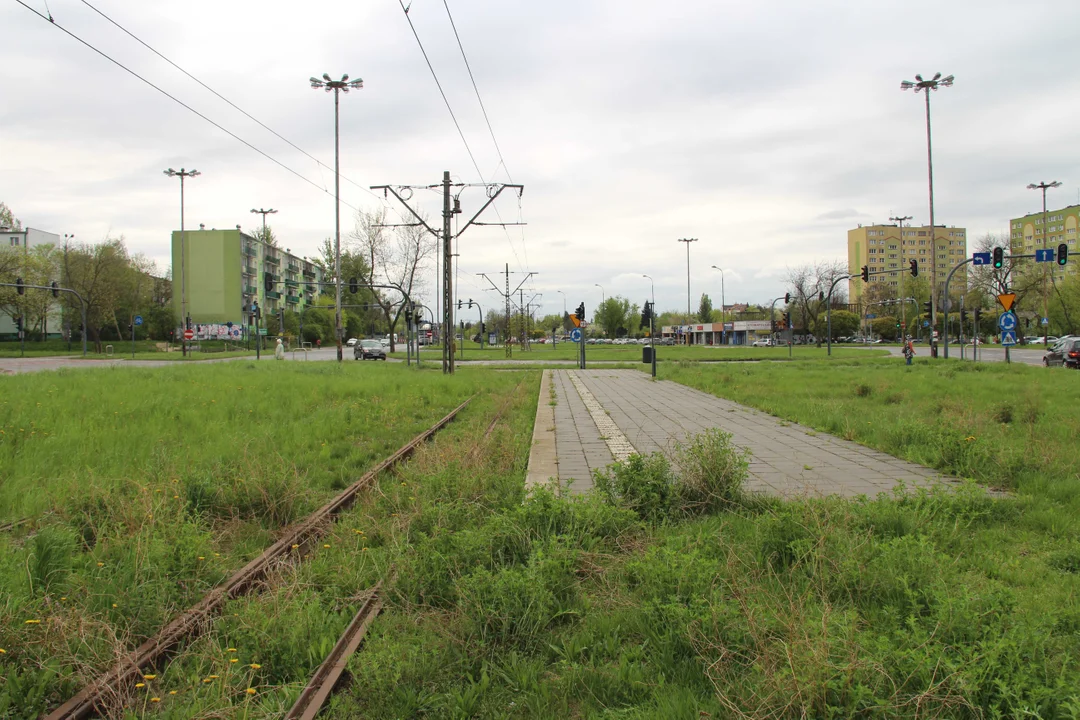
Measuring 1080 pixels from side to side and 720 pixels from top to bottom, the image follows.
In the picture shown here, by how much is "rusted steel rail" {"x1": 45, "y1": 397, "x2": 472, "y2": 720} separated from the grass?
99 millimetres

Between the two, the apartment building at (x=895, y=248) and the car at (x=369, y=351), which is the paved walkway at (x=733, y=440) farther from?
the apartment building at (x=895, y=248)

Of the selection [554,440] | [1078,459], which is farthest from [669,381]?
[1078,459]

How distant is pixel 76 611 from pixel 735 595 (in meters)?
3.44

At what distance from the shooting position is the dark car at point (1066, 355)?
31.7 meters

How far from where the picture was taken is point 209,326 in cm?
8875

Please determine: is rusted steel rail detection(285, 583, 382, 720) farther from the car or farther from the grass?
the car

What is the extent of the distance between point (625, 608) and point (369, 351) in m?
53.5

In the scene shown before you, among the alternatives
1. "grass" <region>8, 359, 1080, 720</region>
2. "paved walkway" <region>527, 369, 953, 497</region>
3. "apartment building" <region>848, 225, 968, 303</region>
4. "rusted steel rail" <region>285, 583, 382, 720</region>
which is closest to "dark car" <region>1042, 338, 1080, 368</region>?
"paved walkway" <region>527, 369, 953, 497</region>

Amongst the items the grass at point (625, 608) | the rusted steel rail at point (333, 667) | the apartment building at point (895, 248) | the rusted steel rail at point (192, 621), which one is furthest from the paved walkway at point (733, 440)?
the apartment building at point (895, 248)

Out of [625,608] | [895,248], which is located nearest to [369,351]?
A: [625,608]

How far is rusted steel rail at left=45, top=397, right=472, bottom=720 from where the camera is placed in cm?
305

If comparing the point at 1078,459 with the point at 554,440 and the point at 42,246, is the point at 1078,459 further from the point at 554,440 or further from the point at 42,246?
the point at 42,246

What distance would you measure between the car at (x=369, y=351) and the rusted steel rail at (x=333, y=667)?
51234 mm

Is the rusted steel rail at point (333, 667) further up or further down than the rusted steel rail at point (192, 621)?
further down
